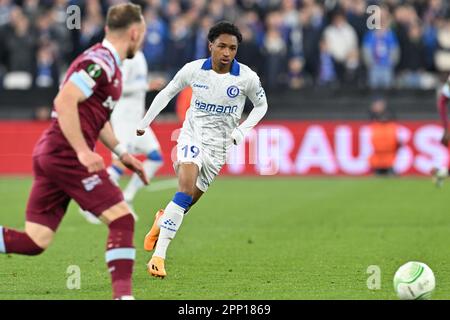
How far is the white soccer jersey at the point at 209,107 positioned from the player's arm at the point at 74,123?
2862mm

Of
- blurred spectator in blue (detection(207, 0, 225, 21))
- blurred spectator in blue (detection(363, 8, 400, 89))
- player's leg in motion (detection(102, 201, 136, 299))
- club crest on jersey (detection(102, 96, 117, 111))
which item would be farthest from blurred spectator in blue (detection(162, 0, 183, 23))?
player's leg in motion (detection(102, 201, 136, 299))

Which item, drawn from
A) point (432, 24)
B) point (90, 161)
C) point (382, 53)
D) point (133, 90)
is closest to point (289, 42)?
point (382, 53)

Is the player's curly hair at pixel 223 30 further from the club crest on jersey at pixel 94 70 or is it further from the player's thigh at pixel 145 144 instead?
the player's thigh at pixel 145 144

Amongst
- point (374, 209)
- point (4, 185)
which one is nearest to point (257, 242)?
point (374, 209)

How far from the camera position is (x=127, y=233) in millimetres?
8094

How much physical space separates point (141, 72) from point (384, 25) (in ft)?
34.5

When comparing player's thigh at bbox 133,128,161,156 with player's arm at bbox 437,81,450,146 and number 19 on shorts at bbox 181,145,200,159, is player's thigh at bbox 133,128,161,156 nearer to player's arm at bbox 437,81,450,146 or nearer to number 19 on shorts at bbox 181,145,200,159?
player's arm at bbox 437,81,450,146

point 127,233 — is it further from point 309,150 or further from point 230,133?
point 309,150

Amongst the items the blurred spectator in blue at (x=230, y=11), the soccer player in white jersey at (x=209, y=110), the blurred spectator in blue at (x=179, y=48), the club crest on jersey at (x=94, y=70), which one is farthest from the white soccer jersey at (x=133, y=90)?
the blurred spectator in blue at (x=230, y=11)

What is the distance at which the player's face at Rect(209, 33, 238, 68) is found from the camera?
10703 mm

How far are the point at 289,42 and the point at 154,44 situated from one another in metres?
3.25

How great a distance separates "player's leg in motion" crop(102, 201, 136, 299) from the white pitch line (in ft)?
42.2

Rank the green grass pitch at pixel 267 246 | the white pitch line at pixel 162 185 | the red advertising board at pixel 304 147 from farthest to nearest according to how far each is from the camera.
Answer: the red advertising board at pixel 304 147 → the white pitch line at pixel 162 185 → the green grass pitch at pixel 267 246

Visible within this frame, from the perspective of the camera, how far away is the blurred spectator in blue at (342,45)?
25.4 m
